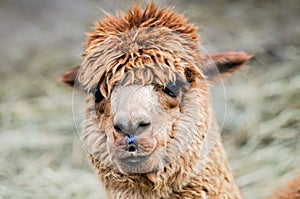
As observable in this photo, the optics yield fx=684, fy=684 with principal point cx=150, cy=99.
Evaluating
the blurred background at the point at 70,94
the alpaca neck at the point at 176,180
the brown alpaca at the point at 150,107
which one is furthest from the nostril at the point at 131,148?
the blurred background at the point at 70,94

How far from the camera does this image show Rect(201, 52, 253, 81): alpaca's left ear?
2.31 metres

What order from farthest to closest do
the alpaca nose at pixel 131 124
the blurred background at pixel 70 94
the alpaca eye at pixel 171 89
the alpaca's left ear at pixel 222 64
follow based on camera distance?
the blurred background at pixel 70 94 < the alpaca's left ear at pixel 222 64 < the alpaca eye at pixel 171 89 < the alpaca nose at pixel 131 124

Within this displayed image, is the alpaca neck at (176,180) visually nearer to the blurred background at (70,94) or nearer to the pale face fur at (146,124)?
the pale face fur at (146,124)

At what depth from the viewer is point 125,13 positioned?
7.50ft

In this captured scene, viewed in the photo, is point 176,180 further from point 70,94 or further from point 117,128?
point 70,94

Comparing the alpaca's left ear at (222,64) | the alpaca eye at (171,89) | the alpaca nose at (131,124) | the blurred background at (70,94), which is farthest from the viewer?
the blurred background at (70,94)

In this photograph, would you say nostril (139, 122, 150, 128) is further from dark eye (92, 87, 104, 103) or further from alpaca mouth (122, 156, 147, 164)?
dark eye (92, 87, 104, 103)

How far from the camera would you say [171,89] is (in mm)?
2146

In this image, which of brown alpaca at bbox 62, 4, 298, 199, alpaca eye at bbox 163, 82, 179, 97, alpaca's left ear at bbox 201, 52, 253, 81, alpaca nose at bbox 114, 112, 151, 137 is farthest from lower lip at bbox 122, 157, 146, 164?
alpaca's left ear at bbox 201, 52, 253, 81

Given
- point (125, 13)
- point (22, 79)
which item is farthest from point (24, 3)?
point (125, 13)

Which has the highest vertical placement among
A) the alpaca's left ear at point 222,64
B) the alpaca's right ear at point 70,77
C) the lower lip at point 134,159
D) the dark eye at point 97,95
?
the alpaca's right ear at point 70,77

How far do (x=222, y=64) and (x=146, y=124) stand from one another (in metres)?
0.47

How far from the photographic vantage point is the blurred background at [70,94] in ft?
13.3

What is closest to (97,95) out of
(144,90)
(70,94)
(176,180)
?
(144,90)
